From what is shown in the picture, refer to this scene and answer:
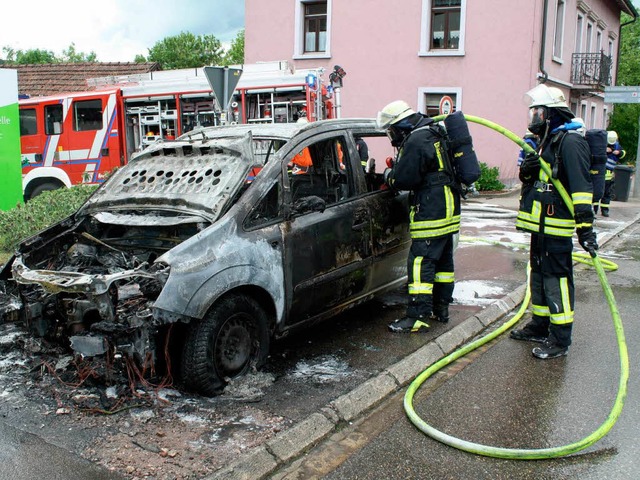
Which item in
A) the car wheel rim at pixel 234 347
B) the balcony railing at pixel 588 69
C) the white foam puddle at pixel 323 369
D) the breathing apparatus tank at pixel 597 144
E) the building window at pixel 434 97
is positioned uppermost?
the balcony railing at pixel 588 69

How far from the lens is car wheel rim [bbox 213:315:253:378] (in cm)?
398

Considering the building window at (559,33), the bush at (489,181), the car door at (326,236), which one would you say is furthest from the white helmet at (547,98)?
the building window at (559,33)

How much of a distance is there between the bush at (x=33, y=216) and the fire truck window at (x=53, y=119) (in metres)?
5.88

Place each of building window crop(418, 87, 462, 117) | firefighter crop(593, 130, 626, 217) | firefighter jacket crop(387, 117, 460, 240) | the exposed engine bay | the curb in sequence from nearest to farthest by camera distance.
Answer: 1. the curb
2. the exposed engine bay
3. firefighter jacket crop(387, 117, 460, 240)
4. firefighter crop(593, 130, 626, 217)
5. building window crop(418, 87, 462, 117)

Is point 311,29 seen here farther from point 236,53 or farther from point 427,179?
point 236,53

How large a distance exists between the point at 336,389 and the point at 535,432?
4.04 ft

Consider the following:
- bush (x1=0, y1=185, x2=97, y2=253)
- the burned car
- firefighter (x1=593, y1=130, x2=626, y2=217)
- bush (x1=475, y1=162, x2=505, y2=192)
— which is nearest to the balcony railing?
bush (x1=475, y1=162, x2=505, y2=192)

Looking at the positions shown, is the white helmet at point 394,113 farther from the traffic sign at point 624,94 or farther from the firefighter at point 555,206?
the traffic sign at point 624,94

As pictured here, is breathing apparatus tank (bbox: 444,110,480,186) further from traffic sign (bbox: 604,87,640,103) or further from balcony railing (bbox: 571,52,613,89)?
balcony railing (bbox: 571,52,613,89)

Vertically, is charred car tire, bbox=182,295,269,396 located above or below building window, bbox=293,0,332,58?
below

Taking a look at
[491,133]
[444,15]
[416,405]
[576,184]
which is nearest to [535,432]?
[416,405]

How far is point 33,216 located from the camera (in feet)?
25.5

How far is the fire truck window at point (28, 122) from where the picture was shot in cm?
1402

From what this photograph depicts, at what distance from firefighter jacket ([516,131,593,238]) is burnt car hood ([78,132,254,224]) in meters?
2.22
